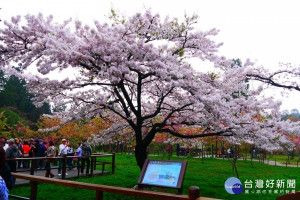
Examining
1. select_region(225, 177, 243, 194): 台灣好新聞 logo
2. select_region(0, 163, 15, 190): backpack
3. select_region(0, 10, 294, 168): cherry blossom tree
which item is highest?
select_region(0, 10, 294, 168): cherry blossom tree

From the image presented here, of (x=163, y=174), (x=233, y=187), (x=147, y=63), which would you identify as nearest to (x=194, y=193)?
(x=163, y=174)

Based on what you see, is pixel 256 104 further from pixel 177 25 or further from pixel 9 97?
pixel 9 97

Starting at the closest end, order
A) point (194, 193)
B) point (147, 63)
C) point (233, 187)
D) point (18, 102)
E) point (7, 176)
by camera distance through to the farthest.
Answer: point (194, 193) < point (7, 176) < point (147, 63) < point (233, 187) < point (18, 102)

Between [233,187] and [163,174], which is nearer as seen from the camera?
[163,174]

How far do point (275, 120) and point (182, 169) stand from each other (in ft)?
20.2

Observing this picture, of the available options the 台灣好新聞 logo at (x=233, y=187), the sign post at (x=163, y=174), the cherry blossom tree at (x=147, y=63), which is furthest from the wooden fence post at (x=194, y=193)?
the 台灣好新聞 logo at (x=233, y=187)

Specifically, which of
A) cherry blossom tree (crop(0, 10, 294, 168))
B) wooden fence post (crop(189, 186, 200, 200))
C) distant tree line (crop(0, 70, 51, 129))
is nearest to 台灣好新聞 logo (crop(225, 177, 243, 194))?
cherry blossom tree (crop(0, 10, 294, 168))

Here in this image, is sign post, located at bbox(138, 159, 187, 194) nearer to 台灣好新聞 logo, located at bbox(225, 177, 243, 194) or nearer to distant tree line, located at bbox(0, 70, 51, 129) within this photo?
台灣好新聞 logo, located at bbox(225, 177, 243, 194)

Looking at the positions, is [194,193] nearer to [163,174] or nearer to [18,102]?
[163,174]

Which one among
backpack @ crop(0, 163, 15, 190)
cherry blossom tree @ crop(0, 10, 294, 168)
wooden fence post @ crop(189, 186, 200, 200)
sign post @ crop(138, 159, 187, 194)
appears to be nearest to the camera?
wooden fence post @ crop(189, 186, 200, 200)

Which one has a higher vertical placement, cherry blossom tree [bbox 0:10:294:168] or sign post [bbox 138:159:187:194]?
cherry blossom tree [bbox 0:10:294:168]

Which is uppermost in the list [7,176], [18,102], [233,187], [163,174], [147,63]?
[18,102]

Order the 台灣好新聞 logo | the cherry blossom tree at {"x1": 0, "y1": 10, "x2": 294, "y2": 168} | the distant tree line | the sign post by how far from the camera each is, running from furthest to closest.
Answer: the distant tree line
the 台灣好新聞 logo
the cherry blossom tree at {"x1": 0, "y1": 10, "x2": 294, "y2": 168}
the sign post

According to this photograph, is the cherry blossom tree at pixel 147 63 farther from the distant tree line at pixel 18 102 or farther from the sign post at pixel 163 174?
the distant tree line at pixel 18 102
